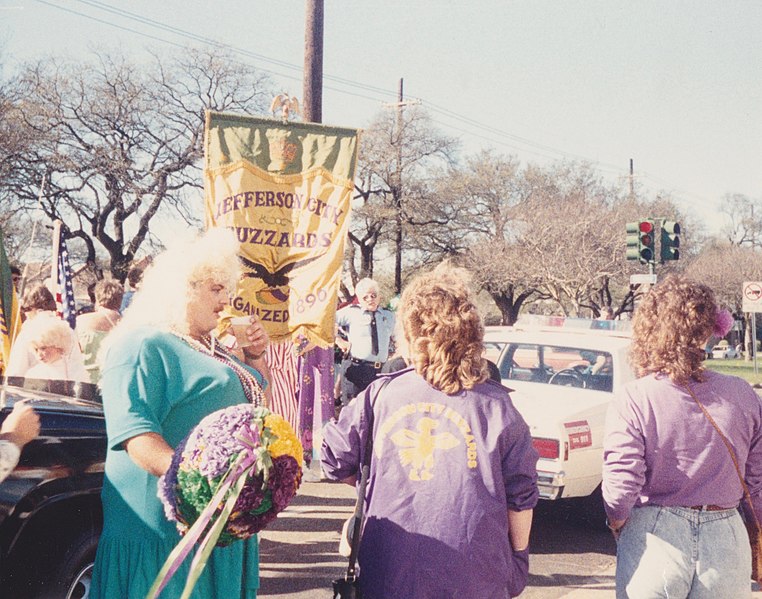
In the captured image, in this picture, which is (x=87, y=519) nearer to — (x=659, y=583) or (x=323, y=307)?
(x=659, y=583)

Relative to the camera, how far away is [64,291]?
21.3ft

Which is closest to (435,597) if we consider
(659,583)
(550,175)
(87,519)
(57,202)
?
(659,583)

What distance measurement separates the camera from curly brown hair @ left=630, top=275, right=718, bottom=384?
113 inches

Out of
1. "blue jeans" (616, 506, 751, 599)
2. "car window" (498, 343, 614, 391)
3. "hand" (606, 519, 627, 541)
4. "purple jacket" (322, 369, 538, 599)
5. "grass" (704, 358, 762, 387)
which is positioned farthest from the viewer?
"grass" (704, 358, 762, 387)

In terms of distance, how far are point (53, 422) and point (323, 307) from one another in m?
2.95

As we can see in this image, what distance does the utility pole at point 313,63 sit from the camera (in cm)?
902

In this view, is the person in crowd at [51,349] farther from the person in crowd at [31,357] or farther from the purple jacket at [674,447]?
the purple jacket at [674,447]

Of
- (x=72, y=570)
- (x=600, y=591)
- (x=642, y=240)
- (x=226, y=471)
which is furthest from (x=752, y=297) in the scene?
(x=226, y=471)

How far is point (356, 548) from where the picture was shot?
2.37 m

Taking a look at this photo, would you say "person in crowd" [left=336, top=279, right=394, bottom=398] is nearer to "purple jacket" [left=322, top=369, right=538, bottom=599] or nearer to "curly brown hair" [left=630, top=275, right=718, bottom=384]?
"curly brown hair" [left=630, top=275, right=718, bottom=384]

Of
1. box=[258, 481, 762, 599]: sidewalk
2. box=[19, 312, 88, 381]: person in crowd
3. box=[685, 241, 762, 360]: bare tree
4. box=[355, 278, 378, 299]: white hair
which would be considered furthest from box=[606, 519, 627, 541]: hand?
box=[685, 241, 762, 360]: bare tree

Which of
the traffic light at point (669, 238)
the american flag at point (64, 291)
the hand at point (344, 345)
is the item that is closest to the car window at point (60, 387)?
the american flag at point (64, 291)

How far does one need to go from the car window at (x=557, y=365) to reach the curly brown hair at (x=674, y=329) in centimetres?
403

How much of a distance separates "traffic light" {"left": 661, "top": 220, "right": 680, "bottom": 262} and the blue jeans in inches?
471
